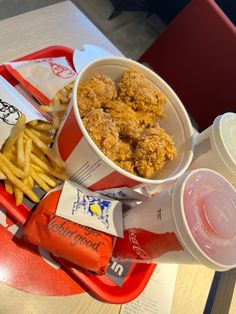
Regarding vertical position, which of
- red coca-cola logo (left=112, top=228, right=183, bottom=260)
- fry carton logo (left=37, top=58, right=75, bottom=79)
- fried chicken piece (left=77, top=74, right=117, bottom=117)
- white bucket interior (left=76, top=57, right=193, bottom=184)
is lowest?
red coca-cola logo (left=112, top=228, right=183, bottom=260)

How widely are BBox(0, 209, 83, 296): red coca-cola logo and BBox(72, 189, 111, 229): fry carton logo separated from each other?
0.13 metres

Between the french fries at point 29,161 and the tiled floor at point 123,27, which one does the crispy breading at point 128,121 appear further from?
the tiled floor at point 123,27

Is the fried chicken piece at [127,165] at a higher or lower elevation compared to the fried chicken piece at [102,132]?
lower

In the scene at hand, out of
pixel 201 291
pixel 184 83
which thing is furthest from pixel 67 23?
pixel 201 291

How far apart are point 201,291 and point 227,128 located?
43 centimetres

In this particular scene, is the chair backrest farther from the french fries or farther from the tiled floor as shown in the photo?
the tiled floor

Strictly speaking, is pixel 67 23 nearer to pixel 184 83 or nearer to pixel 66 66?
pixel 66 66

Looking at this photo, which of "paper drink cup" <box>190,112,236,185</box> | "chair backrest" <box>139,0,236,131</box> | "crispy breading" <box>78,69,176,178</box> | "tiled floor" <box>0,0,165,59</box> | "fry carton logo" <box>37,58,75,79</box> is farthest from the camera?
"tiled floor" <box>0,0,165,59</box>

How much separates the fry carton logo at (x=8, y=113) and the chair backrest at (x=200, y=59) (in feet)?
3.24

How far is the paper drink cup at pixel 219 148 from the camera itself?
2.52ft

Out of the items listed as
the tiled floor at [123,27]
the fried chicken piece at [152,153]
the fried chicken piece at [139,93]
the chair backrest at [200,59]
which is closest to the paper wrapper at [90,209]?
the fried chicken piece at [152,153]

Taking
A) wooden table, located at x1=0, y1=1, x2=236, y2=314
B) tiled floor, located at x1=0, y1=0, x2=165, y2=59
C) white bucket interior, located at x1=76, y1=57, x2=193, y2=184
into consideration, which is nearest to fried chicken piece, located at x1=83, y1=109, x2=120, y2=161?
white bucket interior, located at x1=76, y1=57, x2=193, y2=184

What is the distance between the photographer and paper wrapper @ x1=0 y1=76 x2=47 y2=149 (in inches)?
27.5

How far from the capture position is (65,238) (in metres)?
0.64
